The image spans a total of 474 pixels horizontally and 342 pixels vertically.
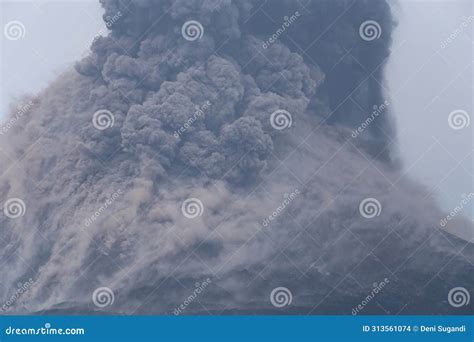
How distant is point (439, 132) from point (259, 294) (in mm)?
5309

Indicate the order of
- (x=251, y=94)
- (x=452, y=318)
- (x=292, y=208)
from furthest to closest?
(x=251, y=94) < (x=292, y=208) < (x=452, y=318)

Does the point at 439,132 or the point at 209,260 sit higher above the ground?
the point at 439,132

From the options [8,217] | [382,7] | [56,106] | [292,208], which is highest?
[382,7]

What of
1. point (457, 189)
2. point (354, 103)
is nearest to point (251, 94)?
point (354, 103)

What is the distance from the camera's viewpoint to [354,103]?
17.0 metres

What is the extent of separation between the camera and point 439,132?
639 inches

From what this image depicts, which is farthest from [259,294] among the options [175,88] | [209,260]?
[175,88]

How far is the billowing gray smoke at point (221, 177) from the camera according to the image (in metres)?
15.1

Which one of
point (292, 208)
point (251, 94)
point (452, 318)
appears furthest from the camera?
point (251, 94)

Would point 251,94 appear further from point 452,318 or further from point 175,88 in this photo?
point 452,318

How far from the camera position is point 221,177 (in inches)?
626

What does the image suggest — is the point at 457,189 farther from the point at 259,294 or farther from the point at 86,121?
the point at 86,121

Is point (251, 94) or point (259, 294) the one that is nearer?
point (259, 294)

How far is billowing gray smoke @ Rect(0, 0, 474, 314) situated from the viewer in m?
15.1
